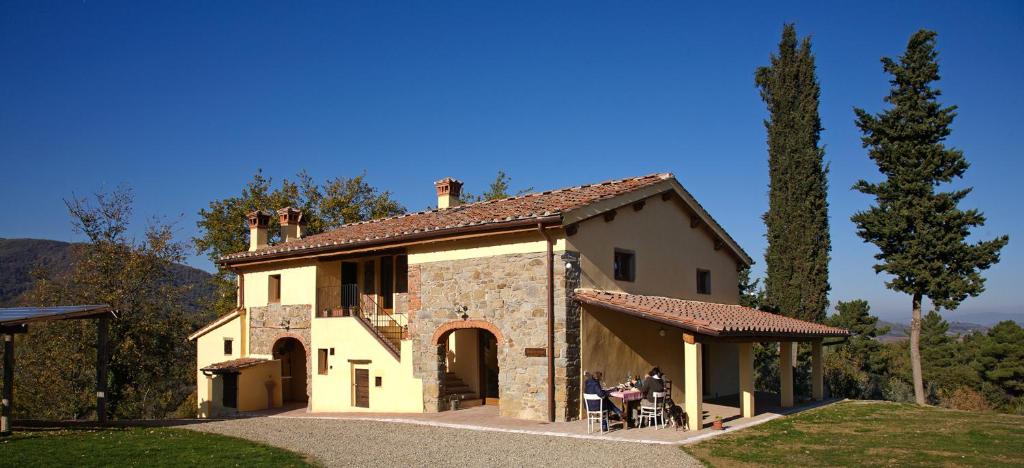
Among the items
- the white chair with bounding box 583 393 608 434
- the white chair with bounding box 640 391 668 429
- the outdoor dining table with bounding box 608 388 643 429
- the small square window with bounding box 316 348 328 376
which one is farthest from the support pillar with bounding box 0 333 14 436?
the white chair with bounding box 640 391 668 429

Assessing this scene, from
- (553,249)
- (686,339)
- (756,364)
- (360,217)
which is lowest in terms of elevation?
(756,364)

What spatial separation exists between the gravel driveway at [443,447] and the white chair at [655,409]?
1948mm

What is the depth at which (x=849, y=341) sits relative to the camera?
30.2 metres

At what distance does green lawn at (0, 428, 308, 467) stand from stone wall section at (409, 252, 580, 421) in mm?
4823

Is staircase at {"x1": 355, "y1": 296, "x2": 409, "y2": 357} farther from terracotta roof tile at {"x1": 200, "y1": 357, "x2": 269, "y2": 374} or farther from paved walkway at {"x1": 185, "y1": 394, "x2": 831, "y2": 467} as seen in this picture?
terracotta roof tile at {"x1": 200, "y1": 357, "x2": 269, "y2": 374}

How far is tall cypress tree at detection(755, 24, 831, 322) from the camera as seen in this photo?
2306 centimetres

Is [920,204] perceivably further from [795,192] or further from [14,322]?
[14,322]

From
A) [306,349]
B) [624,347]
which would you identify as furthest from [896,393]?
[306,349]

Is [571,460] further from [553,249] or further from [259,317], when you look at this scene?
[259,317]

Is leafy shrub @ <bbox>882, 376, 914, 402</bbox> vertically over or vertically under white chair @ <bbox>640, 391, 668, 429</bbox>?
under

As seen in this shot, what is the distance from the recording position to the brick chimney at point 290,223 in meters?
23.5

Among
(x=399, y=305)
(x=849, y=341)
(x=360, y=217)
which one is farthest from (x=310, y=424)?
(x=849, y=341)

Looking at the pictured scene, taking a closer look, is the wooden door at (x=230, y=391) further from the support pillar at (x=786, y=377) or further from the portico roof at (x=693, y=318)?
the support pillar at (x=786, y=377)

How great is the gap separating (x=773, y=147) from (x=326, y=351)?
1580 centimetres
